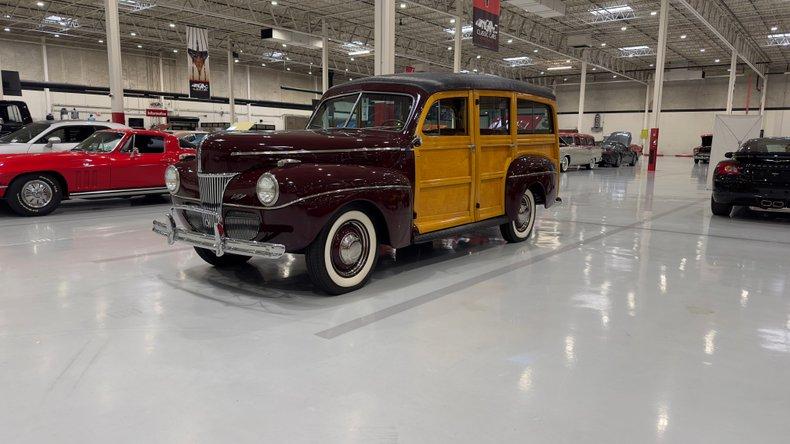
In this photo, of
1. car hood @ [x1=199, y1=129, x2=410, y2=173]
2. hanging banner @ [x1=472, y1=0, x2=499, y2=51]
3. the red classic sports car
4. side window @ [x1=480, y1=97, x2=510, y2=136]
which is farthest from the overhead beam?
car hood @ [x1=199, y1=129, x2=410, y2=173]

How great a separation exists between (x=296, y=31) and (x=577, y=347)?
22.8 meters

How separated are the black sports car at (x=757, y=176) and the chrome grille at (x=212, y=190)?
7864 millimetres

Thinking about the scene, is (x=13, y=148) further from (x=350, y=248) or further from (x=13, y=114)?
(x=350, y=248)

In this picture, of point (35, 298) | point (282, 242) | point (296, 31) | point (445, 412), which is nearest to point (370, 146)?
point (282, 242)

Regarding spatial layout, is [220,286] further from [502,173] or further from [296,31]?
[296,31]

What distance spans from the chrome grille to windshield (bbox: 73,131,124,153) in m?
5.36

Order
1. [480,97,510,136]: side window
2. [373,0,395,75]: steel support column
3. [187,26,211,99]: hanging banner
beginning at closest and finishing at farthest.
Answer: [480,97,510,136]: side window, [373,0,395,75]: steel support column, [187,26,211,99]: hanging banner

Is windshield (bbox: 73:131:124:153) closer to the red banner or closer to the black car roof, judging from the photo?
the black car roof

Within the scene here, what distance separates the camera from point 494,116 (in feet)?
19.5

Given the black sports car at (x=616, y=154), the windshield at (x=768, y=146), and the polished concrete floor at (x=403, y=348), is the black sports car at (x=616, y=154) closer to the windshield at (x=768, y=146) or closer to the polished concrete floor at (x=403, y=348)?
the windshield at (x=768, y=146)

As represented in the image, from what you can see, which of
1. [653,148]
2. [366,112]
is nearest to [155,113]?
[653,148]

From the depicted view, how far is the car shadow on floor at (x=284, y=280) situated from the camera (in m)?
4.32

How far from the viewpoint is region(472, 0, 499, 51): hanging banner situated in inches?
500

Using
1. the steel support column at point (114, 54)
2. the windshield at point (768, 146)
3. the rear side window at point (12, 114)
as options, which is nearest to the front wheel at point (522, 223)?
the windshield at point (768, 146)
